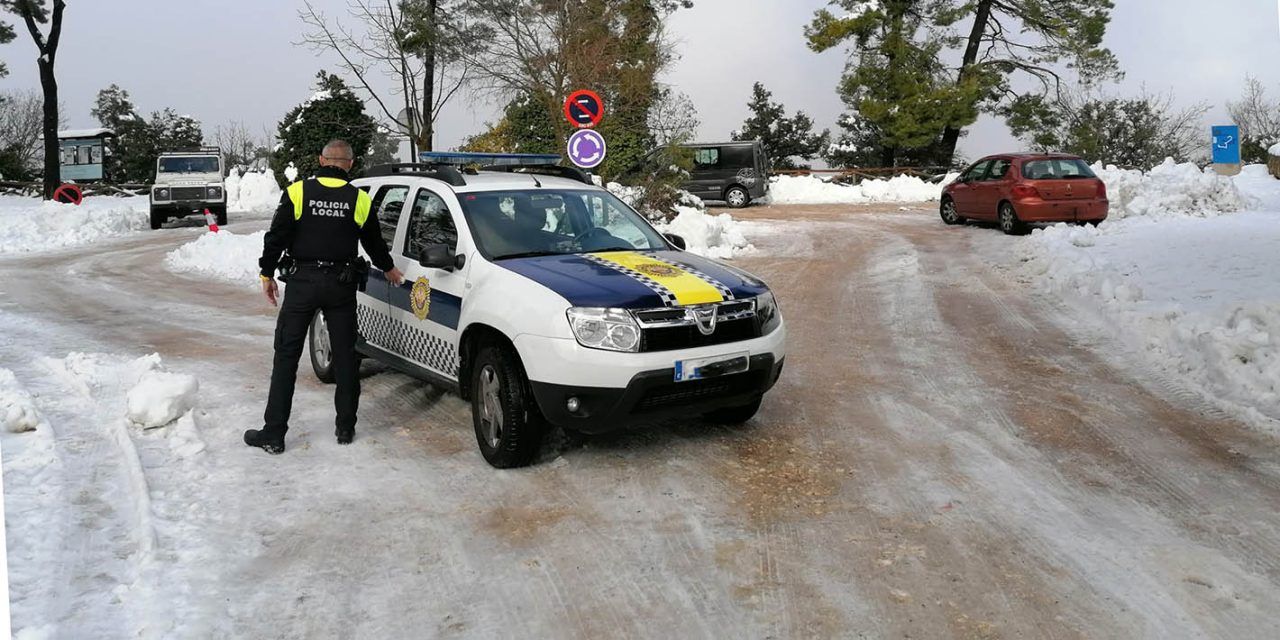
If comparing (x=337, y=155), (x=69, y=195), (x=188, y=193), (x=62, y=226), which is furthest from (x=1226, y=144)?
(x=69, y=195)

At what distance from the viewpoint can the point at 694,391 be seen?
4.88 meters

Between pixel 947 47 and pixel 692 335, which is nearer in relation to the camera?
pixel 692 335

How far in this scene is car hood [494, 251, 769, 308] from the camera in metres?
4.74

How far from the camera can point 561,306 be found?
4688mm

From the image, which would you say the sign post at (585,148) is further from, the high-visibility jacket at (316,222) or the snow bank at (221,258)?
the high-visibility jacket at (316,222)

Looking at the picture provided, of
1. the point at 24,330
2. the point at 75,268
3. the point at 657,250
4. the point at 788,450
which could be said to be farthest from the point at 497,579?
the point at 75,268

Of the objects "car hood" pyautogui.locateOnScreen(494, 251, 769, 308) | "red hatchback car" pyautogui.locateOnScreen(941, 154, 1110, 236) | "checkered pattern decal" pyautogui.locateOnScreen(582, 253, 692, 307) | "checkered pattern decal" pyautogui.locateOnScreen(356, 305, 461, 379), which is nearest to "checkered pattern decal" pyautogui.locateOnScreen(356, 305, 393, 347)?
"checkered pattern decal" pyautogui.locateOnScreen(356, 305, 461, 379)

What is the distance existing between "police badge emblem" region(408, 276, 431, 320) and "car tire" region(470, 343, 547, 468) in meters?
0.68

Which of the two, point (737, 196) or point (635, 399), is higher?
point (737, 196)

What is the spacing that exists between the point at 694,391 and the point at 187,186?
2415 centimetres

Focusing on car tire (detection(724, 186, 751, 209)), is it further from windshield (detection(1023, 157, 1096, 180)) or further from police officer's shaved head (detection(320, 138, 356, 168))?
police officer's shaved head (detection(320, 138, 356, 168))

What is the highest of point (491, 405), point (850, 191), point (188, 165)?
point (188, 165)

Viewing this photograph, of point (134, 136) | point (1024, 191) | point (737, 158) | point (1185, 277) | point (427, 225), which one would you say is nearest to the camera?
point (427, 225)

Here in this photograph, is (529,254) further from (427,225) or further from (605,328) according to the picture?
(605,328)
